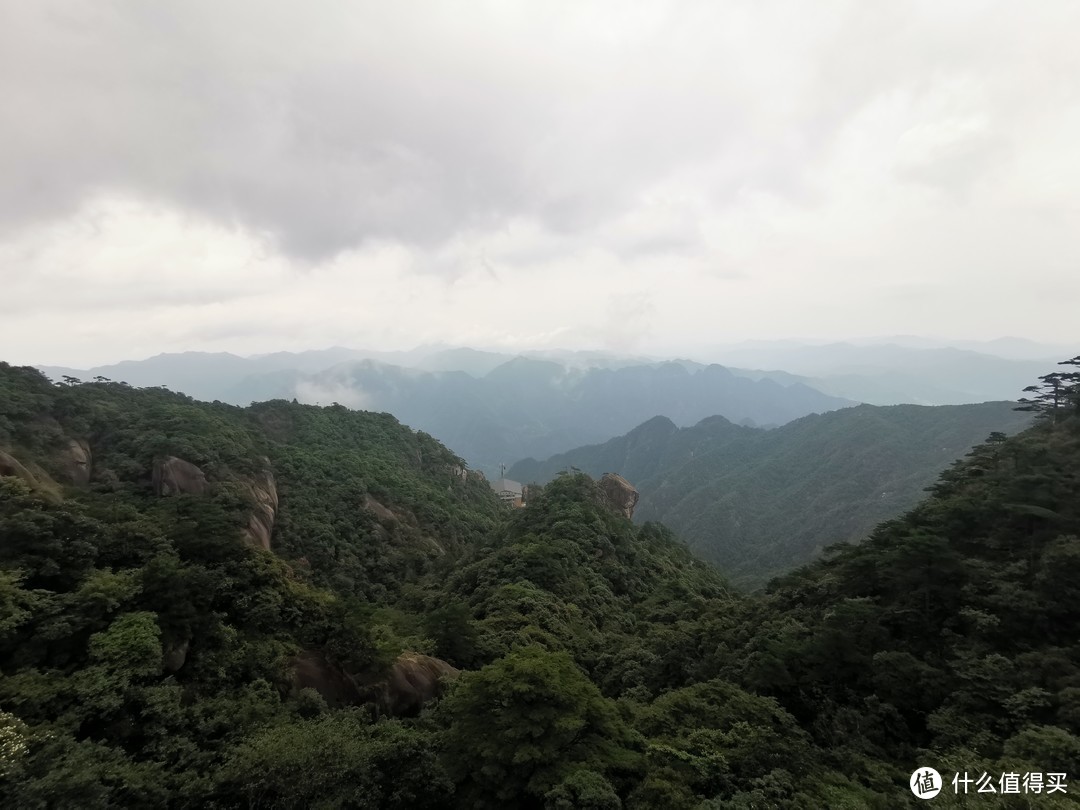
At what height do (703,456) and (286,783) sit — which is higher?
(286,783)

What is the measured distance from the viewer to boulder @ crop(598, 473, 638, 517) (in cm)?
6391

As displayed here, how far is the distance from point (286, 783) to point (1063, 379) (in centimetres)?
4702

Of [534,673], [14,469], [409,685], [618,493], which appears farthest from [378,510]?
[534,673]

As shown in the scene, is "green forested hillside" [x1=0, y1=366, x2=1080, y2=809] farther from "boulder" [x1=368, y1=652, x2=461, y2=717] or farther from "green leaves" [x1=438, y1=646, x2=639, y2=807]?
"boulder" [x1=368, y1=652, x2=461, y2=717]

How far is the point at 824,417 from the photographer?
164 m

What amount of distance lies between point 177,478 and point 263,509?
6.40m

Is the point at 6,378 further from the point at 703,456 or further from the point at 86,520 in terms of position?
the point at 703,456

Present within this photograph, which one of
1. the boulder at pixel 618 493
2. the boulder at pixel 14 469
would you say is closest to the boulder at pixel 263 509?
the boulder at pixel 14 469

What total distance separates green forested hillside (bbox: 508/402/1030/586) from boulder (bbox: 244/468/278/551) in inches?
2685

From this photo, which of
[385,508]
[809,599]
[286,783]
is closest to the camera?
[286,783]

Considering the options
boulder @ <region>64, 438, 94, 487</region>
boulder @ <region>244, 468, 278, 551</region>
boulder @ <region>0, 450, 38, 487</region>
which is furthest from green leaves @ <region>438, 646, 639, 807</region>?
boulder @ <region>64, 438, 94, 487</region>

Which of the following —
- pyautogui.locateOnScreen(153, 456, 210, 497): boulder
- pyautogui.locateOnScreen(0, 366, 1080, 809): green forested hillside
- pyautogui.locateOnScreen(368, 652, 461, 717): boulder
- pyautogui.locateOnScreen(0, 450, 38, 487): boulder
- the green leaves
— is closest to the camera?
pyautogui.locateOnScreen(0, 366, 1080, 809): green forested hillside

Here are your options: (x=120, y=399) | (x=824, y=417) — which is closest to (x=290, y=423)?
(x=120, y=399)

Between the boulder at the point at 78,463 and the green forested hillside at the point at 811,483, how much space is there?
262 ft
